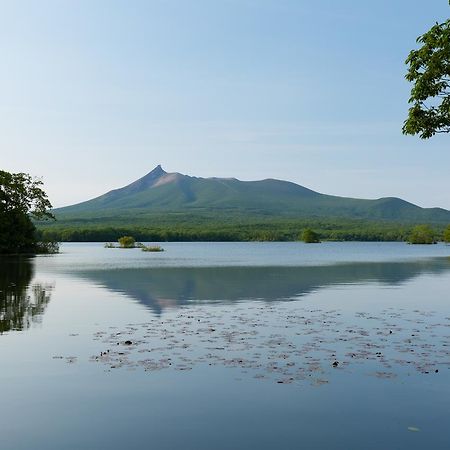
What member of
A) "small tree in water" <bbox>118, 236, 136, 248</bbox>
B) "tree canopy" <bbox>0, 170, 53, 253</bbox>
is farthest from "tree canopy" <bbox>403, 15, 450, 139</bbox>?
"small tree in water" <bbox>118, 236, 136, 248</bbox>

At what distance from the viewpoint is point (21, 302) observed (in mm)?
31359

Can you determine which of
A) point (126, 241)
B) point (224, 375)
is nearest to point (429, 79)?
point (224, 375)

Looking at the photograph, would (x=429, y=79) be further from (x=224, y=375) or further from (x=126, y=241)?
(x=126, y=241)

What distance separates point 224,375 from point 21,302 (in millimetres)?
19213

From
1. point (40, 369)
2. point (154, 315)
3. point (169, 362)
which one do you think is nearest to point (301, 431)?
point (169, 362)

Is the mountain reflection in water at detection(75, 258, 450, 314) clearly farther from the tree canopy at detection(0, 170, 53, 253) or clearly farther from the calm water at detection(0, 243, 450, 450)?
the tree canopy at detection(0, 170, 53, 253)

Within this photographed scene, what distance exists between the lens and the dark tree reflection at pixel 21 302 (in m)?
24.4

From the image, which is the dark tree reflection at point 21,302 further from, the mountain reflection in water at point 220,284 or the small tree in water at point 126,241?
the small tree in water at point 126,241

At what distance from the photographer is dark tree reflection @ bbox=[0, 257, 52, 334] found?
24361mm

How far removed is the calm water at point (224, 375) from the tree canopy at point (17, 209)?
217 feet

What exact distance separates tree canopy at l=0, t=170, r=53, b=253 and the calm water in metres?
66.0

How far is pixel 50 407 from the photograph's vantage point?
12500 millimetres

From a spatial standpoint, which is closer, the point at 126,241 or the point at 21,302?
the point at 21,302

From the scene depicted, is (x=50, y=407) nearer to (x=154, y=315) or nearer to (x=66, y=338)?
(x=66, y=338)
